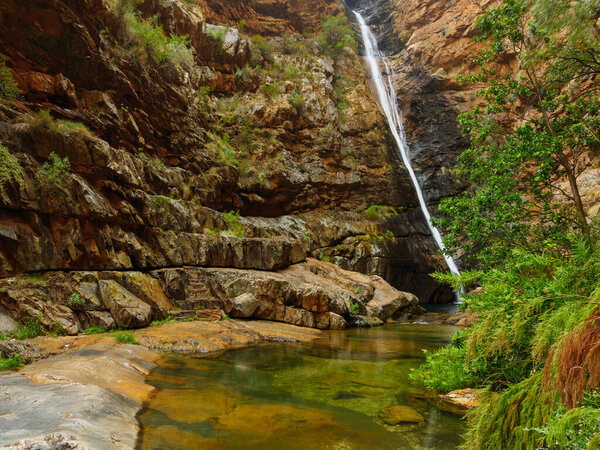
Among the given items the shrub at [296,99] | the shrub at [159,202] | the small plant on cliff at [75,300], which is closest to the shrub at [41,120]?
the shrub at [159,202]

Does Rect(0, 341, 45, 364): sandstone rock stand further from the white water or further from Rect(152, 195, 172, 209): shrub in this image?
the white water

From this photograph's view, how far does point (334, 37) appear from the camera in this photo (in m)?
35.2

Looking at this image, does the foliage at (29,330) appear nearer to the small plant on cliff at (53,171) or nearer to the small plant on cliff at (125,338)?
the small plant on cliff at (125,338)

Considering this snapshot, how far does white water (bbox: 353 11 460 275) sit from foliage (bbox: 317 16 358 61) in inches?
193

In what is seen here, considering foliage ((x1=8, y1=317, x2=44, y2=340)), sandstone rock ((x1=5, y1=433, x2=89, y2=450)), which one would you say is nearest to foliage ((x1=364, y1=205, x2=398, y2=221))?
foliage ((x1=8, y1=317, x2=44, y2=340))

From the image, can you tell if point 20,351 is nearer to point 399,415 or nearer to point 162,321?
point 162,321

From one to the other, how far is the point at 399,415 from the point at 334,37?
38474 mm

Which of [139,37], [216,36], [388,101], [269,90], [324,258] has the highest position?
[216,36]

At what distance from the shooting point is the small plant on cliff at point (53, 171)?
364 inches

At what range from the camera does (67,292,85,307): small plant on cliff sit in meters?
8.52

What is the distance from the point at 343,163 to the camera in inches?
1053

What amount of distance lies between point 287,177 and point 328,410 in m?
19.6

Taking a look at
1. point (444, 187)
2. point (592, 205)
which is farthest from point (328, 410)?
point (444, 187)

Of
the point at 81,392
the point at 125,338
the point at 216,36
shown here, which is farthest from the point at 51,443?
the point at 216,36
